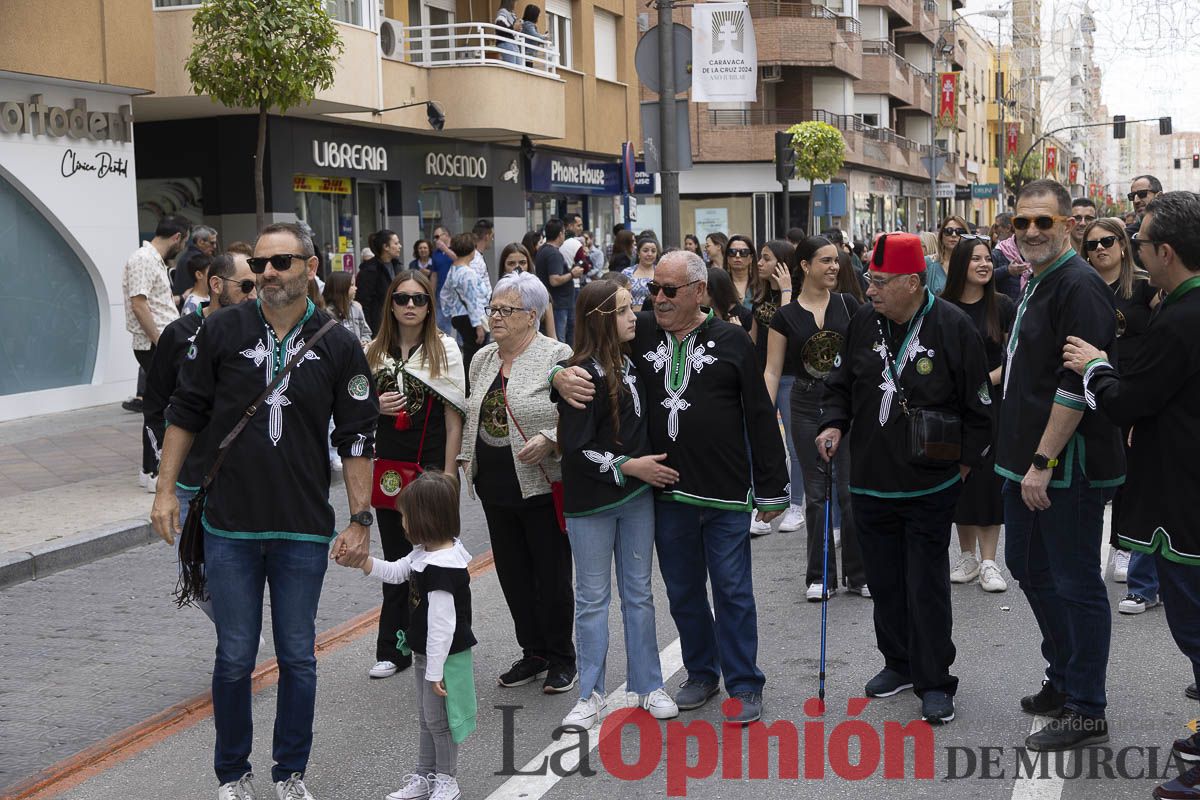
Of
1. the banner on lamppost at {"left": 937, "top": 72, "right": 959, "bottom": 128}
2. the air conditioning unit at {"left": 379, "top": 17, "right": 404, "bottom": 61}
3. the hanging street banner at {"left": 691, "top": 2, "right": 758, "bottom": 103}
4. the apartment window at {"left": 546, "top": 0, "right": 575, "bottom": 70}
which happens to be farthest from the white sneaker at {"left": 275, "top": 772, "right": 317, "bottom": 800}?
the banner on lamppost at {"left": 937, "top": 72, "right": 959, "bottom": 128}

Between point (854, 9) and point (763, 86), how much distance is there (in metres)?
6.35

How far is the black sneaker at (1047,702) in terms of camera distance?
551 cm

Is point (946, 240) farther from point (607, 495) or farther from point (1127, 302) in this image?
point (607, 495)

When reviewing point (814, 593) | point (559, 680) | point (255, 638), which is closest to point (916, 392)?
point (559, 680)

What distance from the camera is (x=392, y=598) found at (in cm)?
640

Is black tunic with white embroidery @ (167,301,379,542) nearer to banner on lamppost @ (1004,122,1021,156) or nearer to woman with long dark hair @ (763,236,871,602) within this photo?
woman with long dark hair @ (763,236,871,602)

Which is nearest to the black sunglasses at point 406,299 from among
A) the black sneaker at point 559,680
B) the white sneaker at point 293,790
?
the black sneaker at point 559,680

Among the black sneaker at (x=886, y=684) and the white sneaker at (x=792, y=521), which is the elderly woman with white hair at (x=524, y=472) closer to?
the black sneaker at (x=886, y=684)

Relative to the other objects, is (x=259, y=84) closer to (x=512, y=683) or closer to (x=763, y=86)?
(x=512, y=683)

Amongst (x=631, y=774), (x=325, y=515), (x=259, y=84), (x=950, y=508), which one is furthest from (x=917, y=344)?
(x=259, y=84)

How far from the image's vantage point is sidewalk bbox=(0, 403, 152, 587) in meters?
8.58

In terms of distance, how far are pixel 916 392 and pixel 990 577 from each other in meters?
2.47

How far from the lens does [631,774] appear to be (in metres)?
5.00

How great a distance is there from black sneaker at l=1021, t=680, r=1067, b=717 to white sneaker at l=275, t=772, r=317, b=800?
284cm
